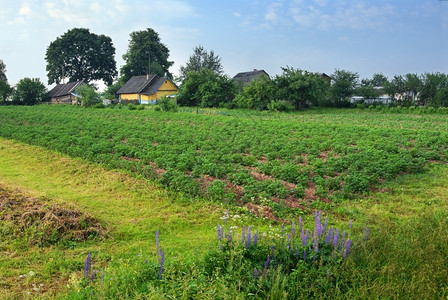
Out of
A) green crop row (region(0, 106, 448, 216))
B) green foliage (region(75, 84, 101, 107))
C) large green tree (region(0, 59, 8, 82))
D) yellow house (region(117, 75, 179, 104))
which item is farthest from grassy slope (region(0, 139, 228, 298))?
large green tree (region(0, 59, 8, 82))

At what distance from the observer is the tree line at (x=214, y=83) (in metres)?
37.1

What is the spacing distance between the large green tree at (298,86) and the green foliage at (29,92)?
127 ft

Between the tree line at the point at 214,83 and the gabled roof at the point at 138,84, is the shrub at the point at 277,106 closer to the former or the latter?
the tree line at the point at 214,83

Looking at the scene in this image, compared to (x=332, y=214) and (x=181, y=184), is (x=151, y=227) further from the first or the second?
(x=332, y=214)

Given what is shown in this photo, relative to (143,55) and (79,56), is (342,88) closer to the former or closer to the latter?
(143,55)

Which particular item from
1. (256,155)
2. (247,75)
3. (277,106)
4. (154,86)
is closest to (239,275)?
(256,155)

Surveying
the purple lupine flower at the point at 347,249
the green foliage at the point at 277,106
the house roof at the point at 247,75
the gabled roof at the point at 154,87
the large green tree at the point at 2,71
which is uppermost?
the large green tree at the point at 2,71

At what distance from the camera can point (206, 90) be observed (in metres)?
42.4

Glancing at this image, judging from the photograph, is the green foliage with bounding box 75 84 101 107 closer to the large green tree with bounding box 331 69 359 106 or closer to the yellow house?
the yellow house

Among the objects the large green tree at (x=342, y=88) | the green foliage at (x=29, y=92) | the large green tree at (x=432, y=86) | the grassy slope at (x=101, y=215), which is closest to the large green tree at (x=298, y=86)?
the large green tree at (x=342, y=88)

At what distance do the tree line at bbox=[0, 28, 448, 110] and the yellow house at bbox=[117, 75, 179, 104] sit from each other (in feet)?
8.50

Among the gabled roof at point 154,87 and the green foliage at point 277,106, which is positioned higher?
the gabled roof at point 154,87

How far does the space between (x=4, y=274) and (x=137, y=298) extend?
2.79 m

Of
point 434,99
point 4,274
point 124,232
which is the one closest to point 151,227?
point 124,232
